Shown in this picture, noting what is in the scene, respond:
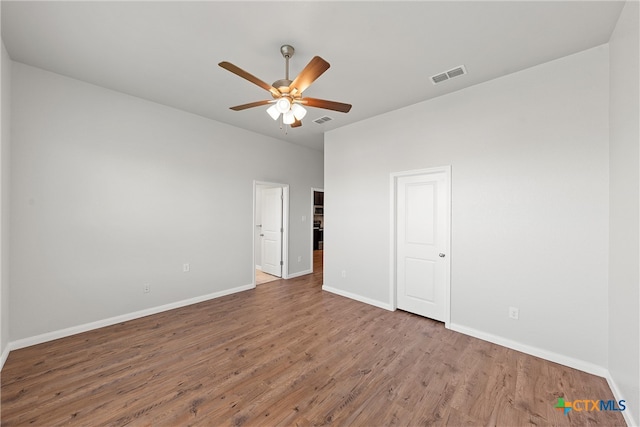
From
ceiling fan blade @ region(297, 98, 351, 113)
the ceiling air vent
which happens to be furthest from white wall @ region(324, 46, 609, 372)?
ceiling fan blade @ region(297, 98, 351, 113)

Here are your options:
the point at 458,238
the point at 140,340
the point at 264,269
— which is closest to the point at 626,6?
the point at 458,238

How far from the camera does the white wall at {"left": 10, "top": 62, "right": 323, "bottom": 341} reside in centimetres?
269

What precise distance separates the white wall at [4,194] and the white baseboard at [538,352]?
15.7 ft

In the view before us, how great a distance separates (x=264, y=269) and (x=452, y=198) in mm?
4460

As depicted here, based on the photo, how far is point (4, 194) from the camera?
8.00 feet

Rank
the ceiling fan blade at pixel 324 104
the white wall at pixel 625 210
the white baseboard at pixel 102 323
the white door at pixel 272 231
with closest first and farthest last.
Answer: the white wall at pixel 625 210 → the ceiling fan blade at pixel 324 104 → the white baseboard at pixel 102 323 → the white door at pixel 272 231

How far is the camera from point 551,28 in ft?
6.86

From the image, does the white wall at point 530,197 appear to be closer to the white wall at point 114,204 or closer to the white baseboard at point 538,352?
the white baseboard at point 538,352

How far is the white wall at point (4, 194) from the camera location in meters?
2.33

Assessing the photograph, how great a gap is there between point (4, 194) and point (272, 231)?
390cm

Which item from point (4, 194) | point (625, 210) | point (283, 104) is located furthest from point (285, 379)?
point (4, 194)

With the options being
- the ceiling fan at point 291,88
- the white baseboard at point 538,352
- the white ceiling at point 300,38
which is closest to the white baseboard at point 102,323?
the white ceiling at point 300,38

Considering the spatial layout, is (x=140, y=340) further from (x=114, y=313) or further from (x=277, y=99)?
(x=277, y=99)

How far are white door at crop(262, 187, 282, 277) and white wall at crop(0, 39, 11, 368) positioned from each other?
3.77 m
